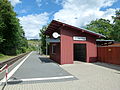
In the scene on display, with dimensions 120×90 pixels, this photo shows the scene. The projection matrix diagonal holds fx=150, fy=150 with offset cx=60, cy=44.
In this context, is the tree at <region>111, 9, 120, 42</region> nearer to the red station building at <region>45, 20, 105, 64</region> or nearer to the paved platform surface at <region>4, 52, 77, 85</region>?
the red station building at <region>45, 20, 105, 64</region>

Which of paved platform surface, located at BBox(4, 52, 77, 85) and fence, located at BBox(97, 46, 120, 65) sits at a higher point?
fence, located at BBox(97, 46, 120, 65)

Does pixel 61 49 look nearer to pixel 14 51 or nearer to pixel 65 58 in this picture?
pixel 65 58

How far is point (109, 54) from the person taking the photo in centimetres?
1546

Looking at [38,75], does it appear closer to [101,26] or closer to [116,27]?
[116,27]

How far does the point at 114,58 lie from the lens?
1462 cm

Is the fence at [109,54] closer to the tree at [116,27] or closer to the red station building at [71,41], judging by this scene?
the red station building at [71,41]

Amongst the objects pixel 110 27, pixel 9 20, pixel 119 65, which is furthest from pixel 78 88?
pixel 110 27

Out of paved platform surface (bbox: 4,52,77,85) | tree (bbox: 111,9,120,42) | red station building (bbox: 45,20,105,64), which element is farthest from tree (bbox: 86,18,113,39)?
paved platform surface (bbox: 4,52,77,85)

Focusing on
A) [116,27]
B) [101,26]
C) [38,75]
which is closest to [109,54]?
[38,75]

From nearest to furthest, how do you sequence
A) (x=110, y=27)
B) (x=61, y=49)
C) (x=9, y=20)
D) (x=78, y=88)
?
(x=78, y=88) < (x=61, y=49) < (x=9, y=20) < (x=110, y=27)

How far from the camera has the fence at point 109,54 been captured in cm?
1415

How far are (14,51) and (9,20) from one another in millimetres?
14117

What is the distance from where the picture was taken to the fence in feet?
46.4

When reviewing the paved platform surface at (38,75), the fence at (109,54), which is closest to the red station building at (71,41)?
the fence at (109,54)
